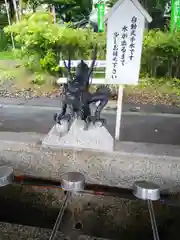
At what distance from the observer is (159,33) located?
6.33 meters

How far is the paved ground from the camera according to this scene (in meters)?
3.71

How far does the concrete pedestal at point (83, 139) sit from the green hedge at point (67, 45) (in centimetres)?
413

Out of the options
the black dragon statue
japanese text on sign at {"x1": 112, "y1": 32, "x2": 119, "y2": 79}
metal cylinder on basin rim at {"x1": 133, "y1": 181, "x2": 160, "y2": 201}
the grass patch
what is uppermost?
japanese text on sign at {"x1": 112, "y1": 32, "x2": 119, "y2": 79}

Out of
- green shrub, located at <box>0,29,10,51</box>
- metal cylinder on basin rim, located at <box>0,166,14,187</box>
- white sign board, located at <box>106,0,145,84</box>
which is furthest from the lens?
green shrub, located at <box>0,29,10,51</box>

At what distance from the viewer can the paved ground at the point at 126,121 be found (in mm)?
3709

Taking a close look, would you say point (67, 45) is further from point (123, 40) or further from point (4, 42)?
point (4, 42)

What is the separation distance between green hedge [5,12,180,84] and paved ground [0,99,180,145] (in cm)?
150

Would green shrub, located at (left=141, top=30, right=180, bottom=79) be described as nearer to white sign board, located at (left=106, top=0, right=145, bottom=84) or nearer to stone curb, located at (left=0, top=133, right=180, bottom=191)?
white sign board, located at (left=106, top=0, right=145, bottom=84)

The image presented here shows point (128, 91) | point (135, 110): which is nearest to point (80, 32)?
point (128, 91)

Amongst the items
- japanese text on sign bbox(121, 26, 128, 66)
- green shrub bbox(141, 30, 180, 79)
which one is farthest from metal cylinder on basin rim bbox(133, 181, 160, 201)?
green shrub bbox(141, 30, 180, 79)

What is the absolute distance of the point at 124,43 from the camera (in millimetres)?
2447

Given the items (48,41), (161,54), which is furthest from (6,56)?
(161,54)

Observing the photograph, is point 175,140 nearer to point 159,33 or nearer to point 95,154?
point 95,154

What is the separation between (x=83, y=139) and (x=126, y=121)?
2258 millimetres
